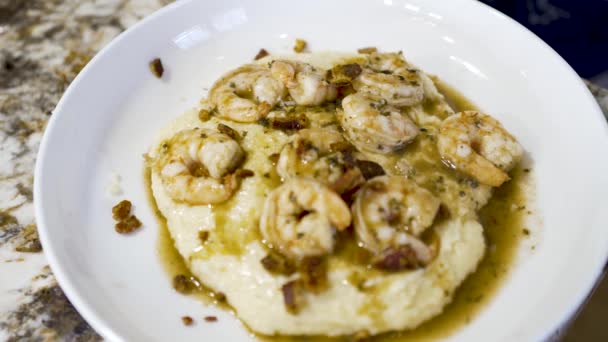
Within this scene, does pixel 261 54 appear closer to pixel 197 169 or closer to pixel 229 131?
pixel 229 131

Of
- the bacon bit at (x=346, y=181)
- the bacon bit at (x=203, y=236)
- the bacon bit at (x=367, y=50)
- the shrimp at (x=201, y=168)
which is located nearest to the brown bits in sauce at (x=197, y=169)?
the shrimp at (x=201, y=168)

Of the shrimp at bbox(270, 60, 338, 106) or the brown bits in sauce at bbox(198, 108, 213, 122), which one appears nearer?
the shrimp at bbox(270, 60, 338, 106)

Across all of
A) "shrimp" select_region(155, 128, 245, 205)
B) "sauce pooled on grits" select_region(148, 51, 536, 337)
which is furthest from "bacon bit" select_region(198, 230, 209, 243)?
"shrimp" select_region(155, 128, 245, 205)

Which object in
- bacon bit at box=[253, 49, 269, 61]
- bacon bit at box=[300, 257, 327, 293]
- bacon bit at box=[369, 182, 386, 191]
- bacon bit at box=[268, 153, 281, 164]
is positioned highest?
bacon bit at box=[369, 182, 386, 191]

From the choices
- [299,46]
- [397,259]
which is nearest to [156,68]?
[299,46]

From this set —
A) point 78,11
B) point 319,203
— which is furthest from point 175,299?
point 78,11

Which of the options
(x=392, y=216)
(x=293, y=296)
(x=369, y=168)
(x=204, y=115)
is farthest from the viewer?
(x=204, y=115)

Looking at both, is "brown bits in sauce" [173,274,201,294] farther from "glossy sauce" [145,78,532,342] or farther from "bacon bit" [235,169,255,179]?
"bacon bit" [235,169,255,179]
